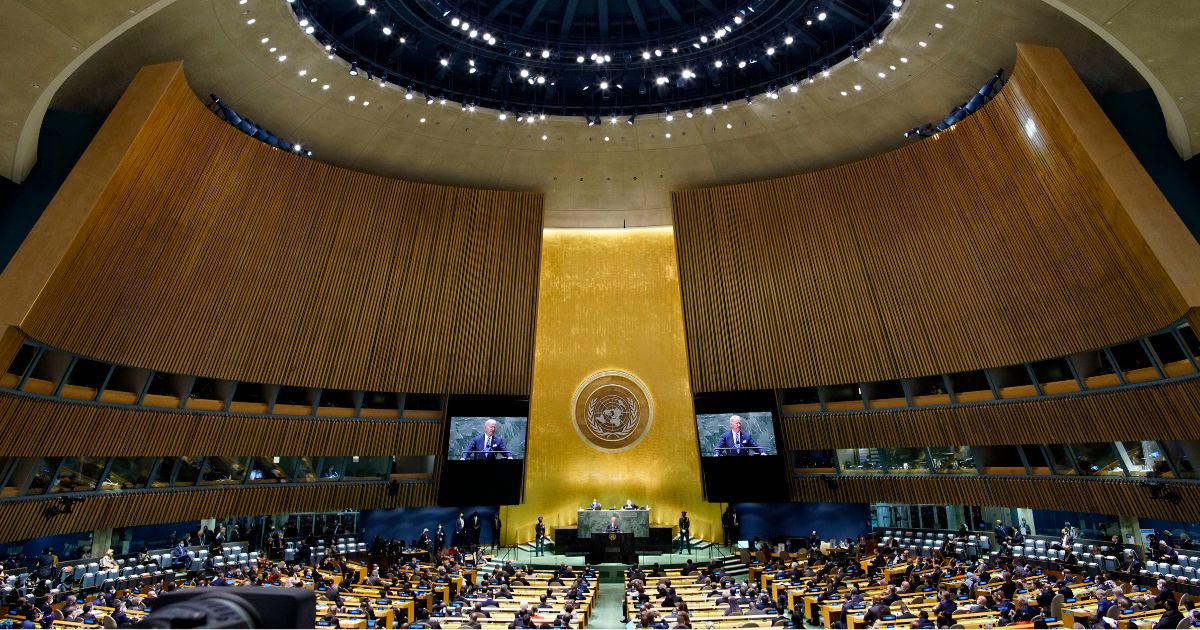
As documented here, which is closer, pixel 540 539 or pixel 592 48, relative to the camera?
pixel 592 48

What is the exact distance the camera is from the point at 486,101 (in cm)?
1650

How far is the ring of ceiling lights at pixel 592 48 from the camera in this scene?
14.4 meters

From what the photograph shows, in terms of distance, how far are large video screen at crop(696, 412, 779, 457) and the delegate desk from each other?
2.51m

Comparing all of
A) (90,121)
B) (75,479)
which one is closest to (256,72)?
(90,121)

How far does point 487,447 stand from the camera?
18.2m

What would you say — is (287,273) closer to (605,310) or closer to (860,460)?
(605,310)

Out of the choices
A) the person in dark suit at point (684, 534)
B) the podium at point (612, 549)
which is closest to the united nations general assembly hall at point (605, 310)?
the podium at point (612, 549)

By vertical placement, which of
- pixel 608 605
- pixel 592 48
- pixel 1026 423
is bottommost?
pixel 608 605

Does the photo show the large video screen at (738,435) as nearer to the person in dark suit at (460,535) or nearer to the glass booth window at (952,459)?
the glass booth window at (952,459)

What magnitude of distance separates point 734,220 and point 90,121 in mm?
14488

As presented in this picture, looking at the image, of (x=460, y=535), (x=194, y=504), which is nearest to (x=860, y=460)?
(x=460, y=535)

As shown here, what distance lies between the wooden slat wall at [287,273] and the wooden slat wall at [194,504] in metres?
2.64

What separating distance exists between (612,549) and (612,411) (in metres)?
4.89

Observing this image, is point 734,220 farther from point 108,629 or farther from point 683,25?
point 108,629
